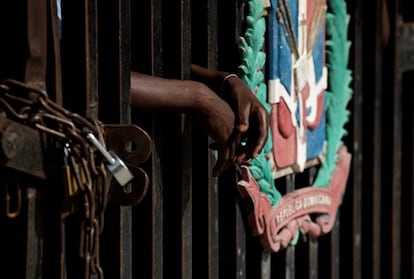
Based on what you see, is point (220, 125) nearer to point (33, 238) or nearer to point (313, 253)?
point (33, 238)

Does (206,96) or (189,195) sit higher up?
(206,96)

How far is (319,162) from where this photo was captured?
10.2 ft

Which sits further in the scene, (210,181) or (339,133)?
(339,133)

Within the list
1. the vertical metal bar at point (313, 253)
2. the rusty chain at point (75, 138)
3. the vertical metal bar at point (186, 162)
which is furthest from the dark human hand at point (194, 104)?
the vertical metal bar at point (313, 253)

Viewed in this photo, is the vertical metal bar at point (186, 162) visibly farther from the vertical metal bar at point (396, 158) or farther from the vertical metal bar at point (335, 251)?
the vertical metal bar at point (396, 158)

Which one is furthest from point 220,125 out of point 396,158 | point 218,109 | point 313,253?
point 396,158

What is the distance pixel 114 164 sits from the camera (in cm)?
181

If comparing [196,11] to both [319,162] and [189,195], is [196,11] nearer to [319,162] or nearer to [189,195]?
Result: [189,195]

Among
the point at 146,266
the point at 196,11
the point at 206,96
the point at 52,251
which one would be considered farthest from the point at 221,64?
the point at 52,251

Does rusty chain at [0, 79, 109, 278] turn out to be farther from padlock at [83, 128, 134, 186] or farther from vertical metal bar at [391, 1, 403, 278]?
vertical metal bar at [391, 1, 403, 278]

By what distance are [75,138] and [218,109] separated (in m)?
0.57

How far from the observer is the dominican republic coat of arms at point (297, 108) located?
104 inches

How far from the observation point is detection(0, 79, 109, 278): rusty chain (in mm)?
1783

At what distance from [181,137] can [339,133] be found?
0.90m
